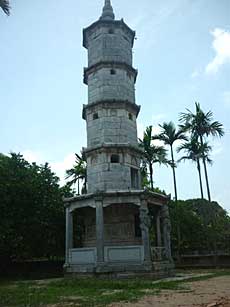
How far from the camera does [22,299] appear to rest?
12203 mm

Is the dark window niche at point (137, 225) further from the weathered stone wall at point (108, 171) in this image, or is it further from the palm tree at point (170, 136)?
the palm tree at point (170, 136)

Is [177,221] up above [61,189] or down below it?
below

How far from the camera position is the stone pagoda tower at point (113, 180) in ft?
63.7

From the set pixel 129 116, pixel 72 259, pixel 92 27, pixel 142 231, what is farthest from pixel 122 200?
pixel 92 27

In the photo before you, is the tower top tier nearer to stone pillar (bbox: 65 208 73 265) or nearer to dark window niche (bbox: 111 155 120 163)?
dark window niche (bbox: 111 155 120 163)

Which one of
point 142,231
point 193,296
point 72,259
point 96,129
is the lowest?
point 193,296

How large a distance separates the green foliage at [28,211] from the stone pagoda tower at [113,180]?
172 inches

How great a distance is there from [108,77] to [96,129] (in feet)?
12.4

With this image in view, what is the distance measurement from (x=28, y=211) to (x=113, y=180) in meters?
7.90

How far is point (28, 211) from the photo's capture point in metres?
25.5

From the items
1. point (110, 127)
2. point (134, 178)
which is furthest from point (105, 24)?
point (134, 178)

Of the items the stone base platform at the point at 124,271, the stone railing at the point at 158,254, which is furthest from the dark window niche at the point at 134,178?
the stone base platform at the point at 124,271

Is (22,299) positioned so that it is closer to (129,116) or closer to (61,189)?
(129,116)

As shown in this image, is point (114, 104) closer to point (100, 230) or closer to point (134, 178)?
point (134, 178)
